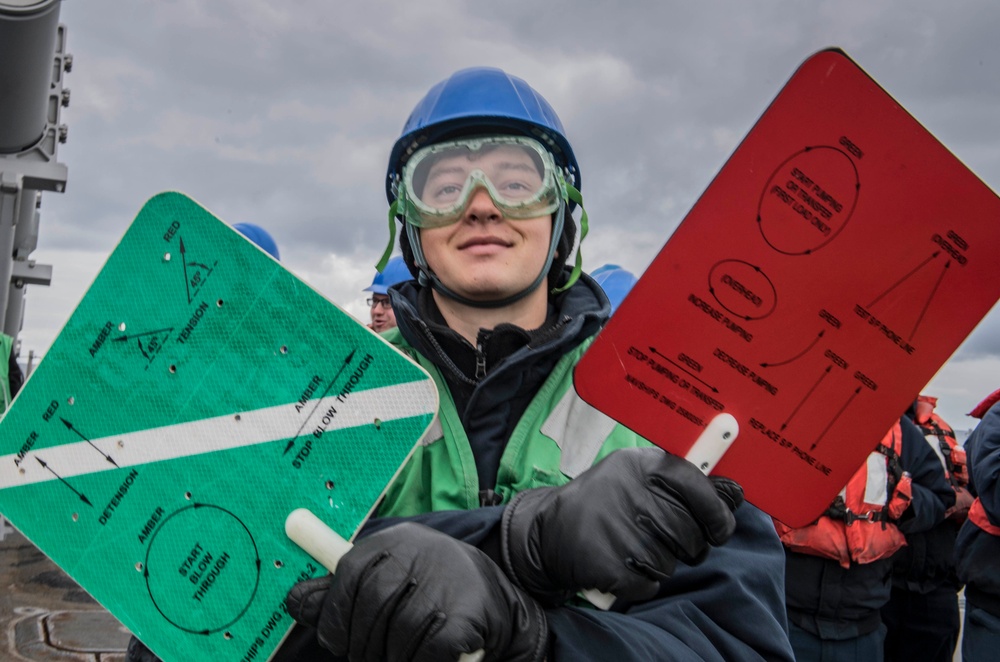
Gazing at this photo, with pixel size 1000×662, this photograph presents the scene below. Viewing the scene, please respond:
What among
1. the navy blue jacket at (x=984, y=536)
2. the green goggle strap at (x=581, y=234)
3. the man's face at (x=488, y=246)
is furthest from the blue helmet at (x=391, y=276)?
the man's face at (x=488, y=246)

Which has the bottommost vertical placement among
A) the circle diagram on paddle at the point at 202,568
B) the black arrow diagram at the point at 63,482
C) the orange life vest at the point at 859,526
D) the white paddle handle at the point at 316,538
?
the black arrow diagram at the point at 63,482

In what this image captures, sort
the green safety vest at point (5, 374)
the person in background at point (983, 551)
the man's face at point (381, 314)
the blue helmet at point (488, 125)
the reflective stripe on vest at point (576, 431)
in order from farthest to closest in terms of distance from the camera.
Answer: the man's face at point (381, 314) → the green safety vest at point (5, 374) → the person in background at point (983, 551) → the blue helmet at point (488, 125) → the reflective stripe on vest at point (576, 431)

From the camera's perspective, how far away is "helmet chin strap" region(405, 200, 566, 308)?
207cm

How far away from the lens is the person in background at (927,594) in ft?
17.8

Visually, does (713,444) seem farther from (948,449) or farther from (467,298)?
(948,449)

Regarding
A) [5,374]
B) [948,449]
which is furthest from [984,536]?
[5,374]

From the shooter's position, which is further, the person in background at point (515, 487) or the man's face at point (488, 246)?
the man's face at point (488, 246)

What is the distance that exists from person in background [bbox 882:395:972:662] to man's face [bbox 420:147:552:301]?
4.27m

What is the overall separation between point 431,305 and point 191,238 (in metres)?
0.68

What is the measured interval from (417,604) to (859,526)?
3.67 meters

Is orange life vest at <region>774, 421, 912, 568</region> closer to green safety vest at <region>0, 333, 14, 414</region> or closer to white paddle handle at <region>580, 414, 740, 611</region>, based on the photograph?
white paddle handle at <region>580, 414, 740, 611</region>

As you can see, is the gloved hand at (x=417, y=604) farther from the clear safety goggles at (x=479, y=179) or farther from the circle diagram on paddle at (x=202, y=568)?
the clear safety goggles at (x=479, y=179)

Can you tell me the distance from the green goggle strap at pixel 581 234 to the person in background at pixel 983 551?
107 inches

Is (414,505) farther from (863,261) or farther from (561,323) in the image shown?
(863,261)
